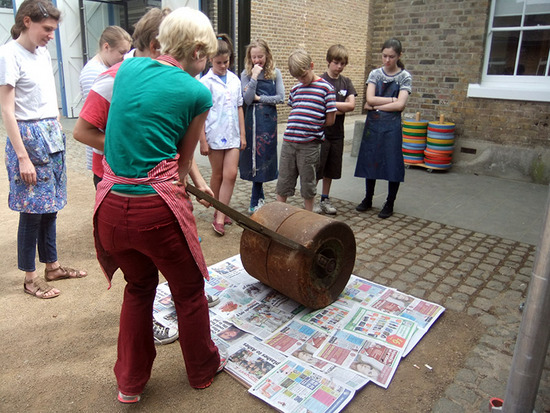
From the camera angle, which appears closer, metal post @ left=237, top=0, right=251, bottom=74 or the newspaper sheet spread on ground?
the newspaper sheet spread on ground

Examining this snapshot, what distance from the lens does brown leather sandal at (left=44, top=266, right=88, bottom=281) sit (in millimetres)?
3533

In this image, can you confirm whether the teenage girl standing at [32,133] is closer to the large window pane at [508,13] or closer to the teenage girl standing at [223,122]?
the teenage girl standing at [223,122]

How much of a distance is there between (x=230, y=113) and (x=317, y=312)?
216 cm

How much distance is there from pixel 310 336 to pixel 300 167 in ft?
6.77

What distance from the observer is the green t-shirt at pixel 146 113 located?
1837 millimetres

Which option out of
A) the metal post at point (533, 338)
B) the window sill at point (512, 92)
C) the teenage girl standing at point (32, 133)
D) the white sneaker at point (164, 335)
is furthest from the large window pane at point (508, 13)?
the white sneaker at point (164, 335)

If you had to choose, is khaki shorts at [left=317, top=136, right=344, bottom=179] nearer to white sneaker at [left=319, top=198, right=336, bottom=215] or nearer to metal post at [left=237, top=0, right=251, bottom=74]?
white sneaker at [left=319, top=198, right=336, bottom=215]

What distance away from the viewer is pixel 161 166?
1944mm

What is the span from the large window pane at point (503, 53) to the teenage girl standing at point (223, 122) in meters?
4.64

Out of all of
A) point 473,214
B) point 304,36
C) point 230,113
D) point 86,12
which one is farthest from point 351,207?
point 86,12

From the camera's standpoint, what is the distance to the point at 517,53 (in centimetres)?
679

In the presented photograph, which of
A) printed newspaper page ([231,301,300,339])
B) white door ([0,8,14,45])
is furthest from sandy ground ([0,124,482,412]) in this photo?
white door ([0,8,14,45])

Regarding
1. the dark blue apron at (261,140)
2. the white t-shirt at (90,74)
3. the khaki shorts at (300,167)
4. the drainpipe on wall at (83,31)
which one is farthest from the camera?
the drainpipe on wall at (83,31)

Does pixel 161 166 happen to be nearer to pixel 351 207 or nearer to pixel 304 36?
pixel 351 207
